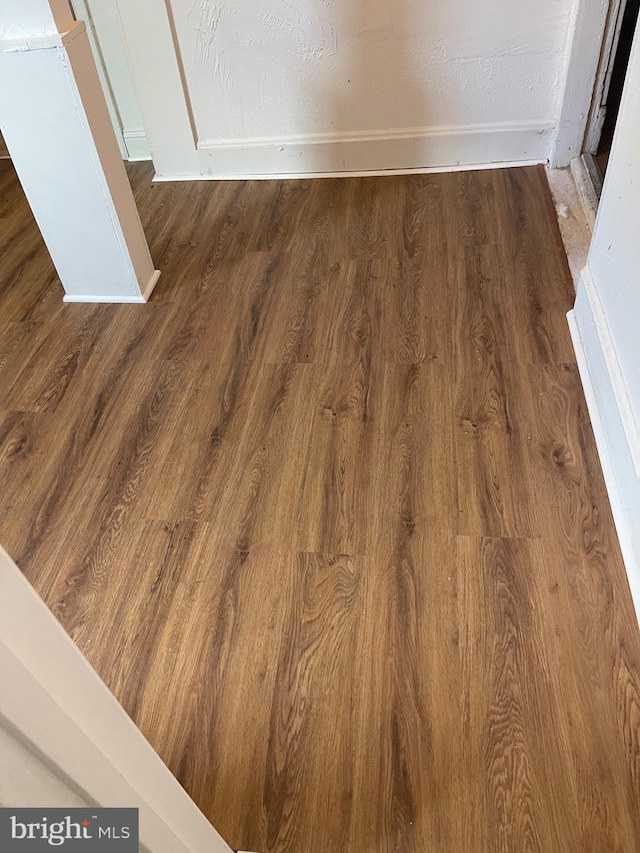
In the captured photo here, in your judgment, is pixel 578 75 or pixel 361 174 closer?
pixel 578 75

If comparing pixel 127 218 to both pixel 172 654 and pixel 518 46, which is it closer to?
pixel 172 654

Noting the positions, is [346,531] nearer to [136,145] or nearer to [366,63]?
[366,63]

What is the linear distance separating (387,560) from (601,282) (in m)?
0.93

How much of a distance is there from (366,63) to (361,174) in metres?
0.42

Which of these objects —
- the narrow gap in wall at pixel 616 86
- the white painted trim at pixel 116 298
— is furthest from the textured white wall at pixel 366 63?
the white painted trim at pixel 116 298

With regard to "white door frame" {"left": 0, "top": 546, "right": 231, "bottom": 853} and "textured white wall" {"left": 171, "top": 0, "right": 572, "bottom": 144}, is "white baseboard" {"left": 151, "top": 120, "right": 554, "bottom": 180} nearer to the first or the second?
"textured white wall" {"left": 171, "top": 0, "right": 572, "bottom": 144}

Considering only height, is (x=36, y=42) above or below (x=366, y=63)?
above

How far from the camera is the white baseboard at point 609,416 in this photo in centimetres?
135

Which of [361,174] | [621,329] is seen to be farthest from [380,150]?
[621,329]

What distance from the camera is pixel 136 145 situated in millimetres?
3053

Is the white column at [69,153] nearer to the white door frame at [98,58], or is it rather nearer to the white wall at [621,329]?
the white door frame at [98,58]

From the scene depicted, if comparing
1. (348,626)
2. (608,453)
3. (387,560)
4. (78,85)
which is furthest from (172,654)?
(78,85)

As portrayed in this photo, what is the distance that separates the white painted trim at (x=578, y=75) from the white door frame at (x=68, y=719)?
2.63 m

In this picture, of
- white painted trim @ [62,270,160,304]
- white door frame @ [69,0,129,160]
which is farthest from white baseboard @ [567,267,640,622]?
white door frame @ [69,0,129,160]
